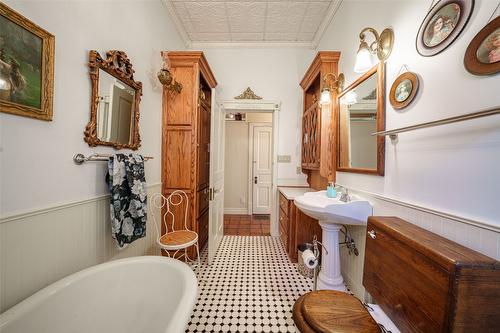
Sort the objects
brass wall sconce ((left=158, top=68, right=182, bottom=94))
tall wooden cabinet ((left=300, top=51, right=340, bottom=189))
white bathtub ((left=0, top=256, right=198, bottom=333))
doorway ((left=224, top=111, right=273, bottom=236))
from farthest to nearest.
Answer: doorway ((left=224, top=111, right=273, bottom=236))
tall wooden cabinet ((left=300, top=51, right=340, bottom=189))
brass wall sconce ((left=158, top=68, right=182, bottom=94))
white bathtub ((left=0, top=256, right=198, bottom=333))

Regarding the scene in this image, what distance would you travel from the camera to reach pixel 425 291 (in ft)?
2.40

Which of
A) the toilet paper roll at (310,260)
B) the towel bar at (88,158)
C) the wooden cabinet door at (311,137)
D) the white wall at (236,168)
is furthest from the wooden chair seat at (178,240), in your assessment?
the white wall at (236,168)

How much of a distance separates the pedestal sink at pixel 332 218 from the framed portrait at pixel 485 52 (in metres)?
0.97

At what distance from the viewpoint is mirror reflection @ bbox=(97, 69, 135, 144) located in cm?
132

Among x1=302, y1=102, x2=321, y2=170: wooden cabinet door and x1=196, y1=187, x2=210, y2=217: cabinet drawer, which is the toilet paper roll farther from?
x1=196, y1=187, x2=210, y2=217: cabinet drawer

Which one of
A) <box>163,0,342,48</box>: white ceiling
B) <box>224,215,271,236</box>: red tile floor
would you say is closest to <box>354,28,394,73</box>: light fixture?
<box>163,0,342,48</box>: white ceiling

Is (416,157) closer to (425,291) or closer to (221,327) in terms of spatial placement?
(425,291)

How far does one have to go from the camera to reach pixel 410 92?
3.66 feet

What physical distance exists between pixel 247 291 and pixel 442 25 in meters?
2.33

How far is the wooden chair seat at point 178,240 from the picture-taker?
1697 mm

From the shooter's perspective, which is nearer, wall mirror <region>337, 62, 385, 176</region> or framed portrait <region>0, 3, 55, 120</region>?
framed portrait <region>0, 3, 55, 120</region>

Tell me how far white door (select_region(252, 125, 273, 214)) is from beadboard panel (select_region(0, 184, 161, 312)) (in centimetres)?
311

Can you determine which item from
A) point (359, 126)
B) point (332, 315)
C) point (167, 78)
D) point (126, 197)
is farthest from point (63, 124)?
point (359, 126)

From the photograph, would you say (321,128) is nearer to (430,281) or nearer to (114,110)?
(430,281)
